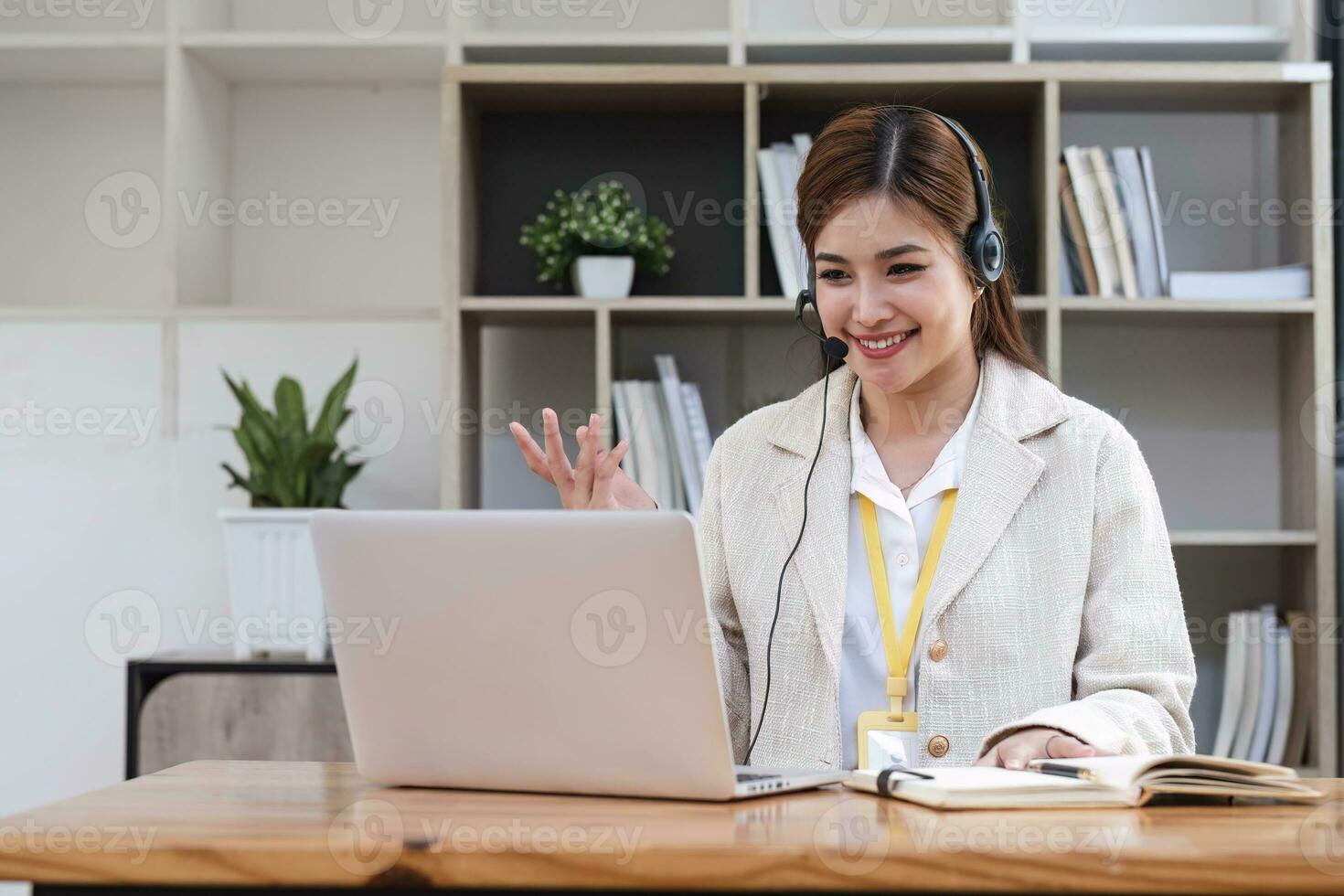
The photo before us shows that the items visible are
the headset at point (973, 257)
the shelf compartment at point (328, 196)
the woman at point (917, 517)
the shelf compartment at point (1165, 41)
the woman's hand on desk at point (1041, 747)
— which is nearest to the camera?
the woman's hand on desk at point (1041, 747)

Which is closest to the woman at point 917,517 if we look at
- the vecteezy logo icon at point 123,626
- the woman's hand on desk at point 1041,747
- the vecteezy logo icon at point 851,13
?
the woman's hand on desk at point 1041,747

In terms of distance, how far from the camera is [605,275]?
266cm

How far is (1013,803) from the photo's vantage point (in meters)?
0.97

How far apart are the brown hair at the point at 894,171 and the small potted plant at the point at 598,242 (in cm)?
96

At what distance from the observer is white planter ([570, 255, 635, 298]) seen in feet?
8.72

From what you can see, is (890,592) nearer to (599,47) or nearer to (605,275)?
(605,275)

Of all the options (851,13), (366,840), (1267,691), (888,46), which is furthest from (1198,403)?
(366,840)

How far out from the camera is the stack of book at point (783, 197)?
2672 millimetres

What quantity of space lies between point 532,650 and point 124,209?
238 centimetres

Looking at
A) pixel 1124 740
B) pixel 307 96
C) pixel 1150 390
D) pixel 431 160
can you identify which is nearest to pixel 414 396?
pixel 431 160
